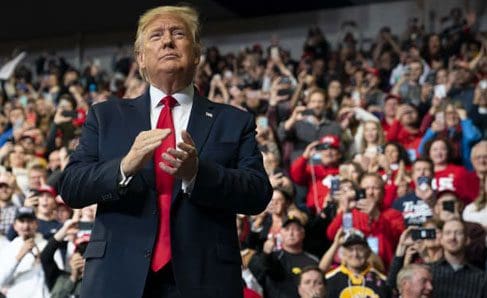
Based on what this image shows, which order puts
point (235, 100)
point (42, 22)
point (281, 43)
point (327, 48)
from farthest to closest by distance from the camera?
point (42, 22), point (281, 43), point (327, 48), point (235, 100)

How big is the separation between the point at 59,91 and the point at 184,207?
1063cm

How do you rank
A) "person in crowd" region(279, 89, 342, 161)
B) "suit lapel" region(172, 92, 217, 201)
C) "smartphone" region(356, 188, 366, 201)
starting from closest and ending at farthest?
"suit lapel" region(172, 92, 217, 201) < "smartphone" region(356, 188, 366, 201) < "person in crowd" region(279, 89, 342, 161)

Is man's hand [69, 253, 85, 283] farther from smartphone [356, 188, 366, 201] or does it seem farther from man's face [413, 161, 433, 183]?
man's face [413, 161, 433, 183]

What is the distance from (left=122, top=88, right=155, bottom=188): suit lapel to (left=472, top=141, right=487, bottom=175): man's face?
190 inches

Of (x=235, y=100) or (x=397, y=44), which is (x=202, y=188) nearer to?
(x=235, y=100)

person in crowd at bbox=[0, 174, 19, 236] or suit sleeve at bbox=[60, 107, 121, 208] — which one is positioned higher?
suit sleeve at bbox=[60, 107, 121, 208]

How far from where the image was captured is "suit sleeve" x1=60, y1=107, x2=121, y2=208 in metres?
2.25

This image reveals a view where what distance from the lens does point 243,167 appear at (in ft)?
7.89

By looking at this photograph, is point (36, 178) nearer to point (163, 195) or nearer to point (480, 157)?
point (480, 157)

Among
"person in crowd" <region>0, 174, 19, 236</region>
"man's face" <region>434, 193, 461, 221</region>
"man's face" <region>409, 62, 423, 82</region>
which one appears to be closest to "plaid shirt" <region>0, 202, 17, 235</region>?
"person in crowd" <region>0, 174, 19, 236</region>

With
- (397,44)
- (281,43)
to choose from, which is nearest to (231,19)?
(281,43)

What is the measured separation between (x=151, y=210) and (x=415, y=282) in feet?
10.3

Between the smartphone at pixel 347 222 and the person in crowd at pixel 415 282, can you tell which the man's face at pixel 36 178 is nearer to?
the smartphone at pixel 347 222

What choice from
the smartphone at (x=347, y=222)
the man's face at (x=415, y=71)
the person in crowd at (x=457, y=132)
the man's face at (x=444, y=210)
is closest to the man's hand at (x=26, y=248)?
the smartphone at (x=347, y=222)
